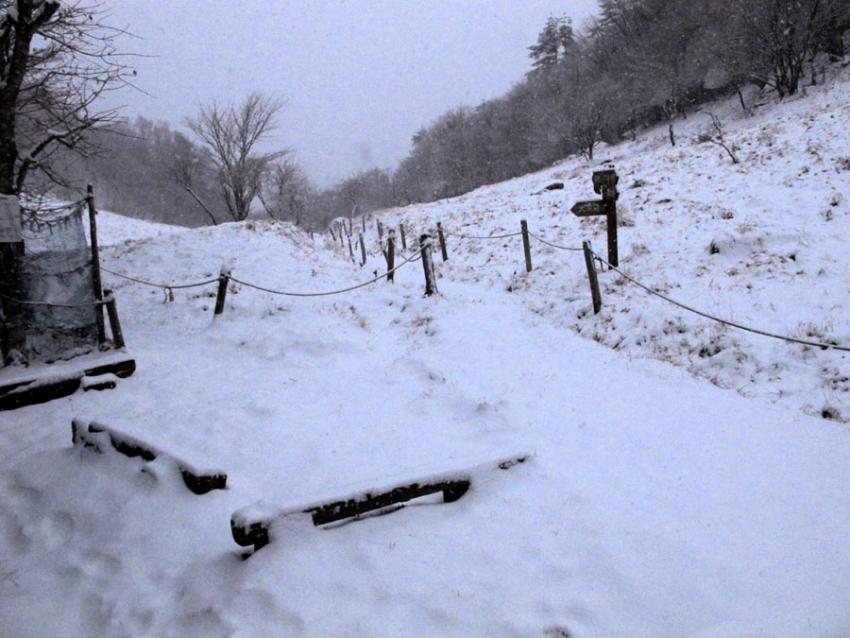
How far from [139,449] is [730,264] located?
8930 millimetres

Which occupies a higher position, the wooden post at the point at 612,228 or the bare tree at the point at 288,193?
the bare tree at the point at 288,193

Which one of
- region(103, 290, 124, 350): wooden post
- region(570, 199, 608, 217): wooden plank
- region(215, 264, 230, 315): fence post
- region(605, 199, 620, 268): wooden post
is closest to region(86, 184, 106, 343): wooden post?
region(103, 290, 124, 350): wooden post

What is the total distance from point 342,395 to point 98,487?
265 cm

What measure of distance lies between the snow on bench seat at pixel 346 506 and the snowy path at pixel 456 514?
100mm

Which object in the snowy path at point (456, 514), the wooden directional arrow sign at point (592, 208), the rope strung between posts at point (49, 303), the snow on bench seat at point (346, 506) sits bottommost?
the snowy path at point (456, 514)

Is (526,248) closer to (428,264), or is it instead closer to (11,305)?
(428,264)

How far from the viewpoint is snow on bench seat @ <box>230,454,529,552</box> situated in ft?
8.71

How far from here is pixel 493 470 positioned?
3.45 m

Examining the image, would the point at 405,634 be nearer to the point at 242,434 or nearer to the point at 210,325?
the point at 242,434

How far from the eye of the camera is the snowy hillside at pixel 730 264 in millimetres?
5625

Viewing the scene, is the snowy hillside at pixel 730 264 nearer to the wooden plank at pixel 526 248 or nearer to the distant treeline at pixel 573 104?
the wooden plank at pixel 526 248

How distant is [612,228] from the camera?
8719mm

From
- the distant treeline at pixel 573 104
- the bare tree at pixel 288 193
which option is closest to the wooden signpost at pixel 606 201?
the distant treeline at pixel 573 104

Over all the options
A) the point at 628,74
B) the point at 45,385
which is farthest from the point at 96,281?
the point at 628,74
